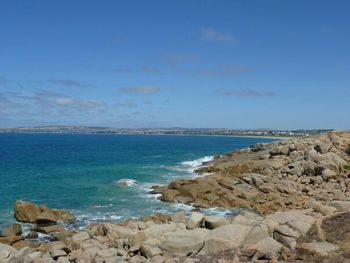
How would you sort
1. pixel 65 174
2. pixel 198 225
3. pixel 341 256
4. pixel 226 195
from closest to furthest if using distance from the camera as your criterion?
1. pixel 341 256
2. pixel 198 225
3. pixel 226 195
4. pixel 65 174

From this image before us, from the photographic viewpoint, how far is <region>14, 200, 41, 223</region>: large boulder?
30.9 meters

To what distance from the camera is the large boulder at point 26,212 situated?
101ft

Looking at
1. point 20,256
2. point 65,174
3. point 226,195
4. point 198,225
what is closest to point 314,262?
point 198,225

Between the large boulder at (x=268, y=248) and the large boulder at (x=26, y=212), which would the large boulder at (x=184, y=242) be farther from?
the large boulder at (x=26, y=212)

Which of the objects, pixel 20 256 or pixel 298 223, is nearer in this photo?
pixel 298 223

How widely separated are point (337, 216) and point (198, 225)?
6142mm

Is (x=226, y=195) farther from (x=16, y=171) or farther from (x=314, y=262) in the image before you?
(x=16, y=171)

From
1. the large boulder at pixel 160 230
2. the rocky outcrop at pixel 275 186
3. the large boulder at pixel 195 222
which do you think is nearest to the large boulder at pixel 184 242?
the large boulder at pixel 160 230

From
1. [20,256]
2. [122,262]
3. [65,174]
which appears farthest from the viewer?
[65,174]

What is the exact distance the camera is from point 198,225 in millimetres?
19609

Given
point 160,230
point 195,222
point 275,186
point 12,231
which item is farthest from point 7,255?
point 275,186

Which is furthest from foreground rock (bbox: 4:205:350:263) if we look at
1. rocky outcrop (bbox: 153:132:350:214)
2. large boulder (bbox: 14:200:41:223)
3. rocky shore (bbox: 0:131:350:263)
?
rocky outcrop (bbox: 153:132:350:214)

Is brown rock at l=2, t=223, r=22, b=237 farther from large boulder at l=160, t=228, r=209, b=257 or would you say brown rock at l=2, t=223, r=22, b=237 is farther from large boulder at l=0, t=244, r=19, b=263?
large boulder at l=160, t=228, r=209, b=257

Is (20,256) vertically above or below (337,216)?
below
